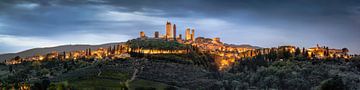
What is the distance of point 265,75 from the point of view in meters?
113

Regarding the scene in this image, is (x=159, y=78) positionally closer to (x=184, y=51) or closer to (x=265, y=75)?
(x=265, y=75)

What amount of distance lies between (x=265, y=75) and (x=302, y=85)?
21905 millimetres

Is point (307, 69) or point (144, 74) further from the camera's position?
point (307, 69)

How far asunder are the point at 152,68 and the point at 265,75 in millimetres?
31347

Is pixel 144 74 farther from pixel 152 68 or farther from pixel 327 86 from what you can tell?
pixel 327 86

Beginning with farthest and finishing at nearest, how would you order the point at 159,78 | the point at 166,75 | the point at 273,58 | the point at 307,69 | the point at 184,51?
1. the point at 184,51
2. the point at 273,58
3. the point at 307,69
4. the point at 166,75
5. the point at 159,78

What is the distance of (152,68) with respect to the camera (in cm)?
12469

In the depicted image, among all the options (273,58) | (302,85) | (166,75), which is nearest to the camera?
(302,85)

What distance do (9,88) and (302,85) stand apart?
58864 millimetres

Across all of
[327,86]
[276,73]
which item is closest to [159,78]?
[276,73]

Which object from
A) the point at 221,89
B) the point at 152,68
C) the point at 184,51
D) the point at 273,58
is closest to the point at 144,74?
the point at 152,68

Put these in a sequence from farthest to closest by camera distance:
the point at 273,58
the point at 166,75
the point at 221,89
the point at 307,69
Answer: the point at 273,58 → the point at 307,69 → the point at 166,75 → the point at 221,89

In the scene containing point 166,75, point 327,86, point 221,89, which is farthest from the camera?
point 166,75

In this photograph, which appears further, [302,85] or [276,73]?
[276,73]
